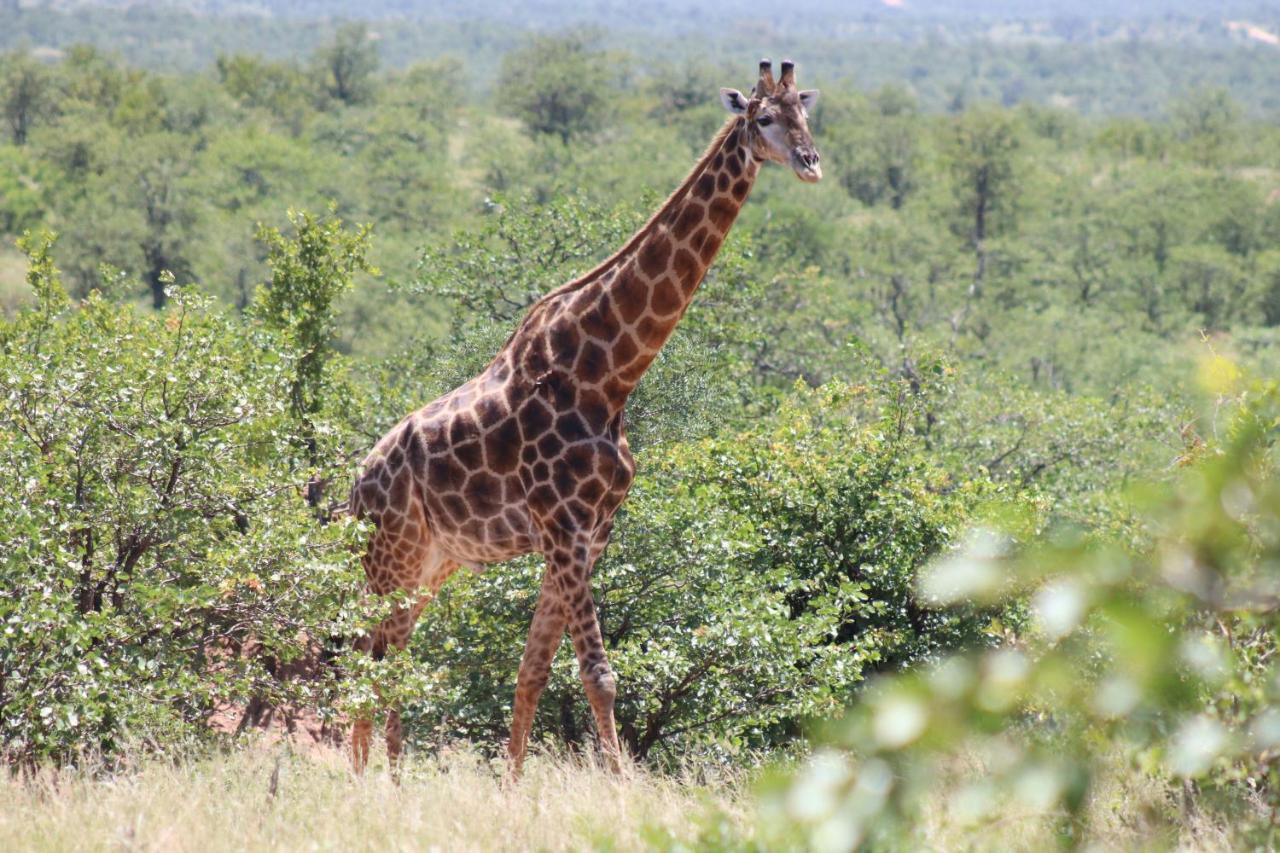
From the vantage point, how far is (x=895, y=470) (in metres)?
13.2

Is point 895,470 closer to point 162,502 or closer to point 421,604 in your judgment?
point 421,604

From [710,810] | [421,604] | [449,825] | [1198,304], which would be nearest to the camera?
[710,810]

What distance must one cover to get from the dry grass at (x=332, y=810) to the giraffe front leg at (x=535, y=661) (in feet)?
3.40

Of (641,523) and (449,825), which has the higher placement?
(449,825)

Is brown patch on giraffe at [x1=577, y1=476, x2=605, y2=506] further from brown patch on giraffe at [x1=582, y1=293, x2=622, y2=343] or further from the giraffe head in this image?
the giraffe head

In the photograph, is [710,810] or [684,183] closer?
[710,810]

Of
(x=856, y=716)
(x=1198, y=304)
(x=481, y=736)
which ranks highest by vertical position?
(x=856, y=716)

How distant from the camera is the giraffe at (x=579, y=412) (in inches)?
337

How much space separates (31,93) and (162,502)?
79.4 metres

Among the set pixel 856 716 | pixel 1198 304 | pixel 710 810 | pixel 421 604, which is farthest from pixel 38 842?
pixel 1198 304

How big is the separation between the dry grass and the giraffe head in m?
3.59

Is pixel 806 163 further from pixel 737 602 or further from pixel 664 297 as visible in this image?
pixel 737 602

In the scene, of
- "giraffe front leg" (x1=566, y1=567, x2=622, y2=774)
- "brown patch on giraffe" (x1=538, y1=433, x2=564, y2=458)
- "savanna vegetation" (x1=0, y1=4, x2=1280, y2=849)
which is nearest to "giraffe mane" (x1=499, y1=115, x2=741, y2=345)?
"brown patch on giraffe" (x1=538, y1=433, x2=564, y2=458)

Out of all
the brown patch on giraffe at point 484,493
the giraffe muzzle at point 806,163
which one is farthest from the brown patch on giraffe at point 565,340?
the giraffe muzzle at point 806,163
